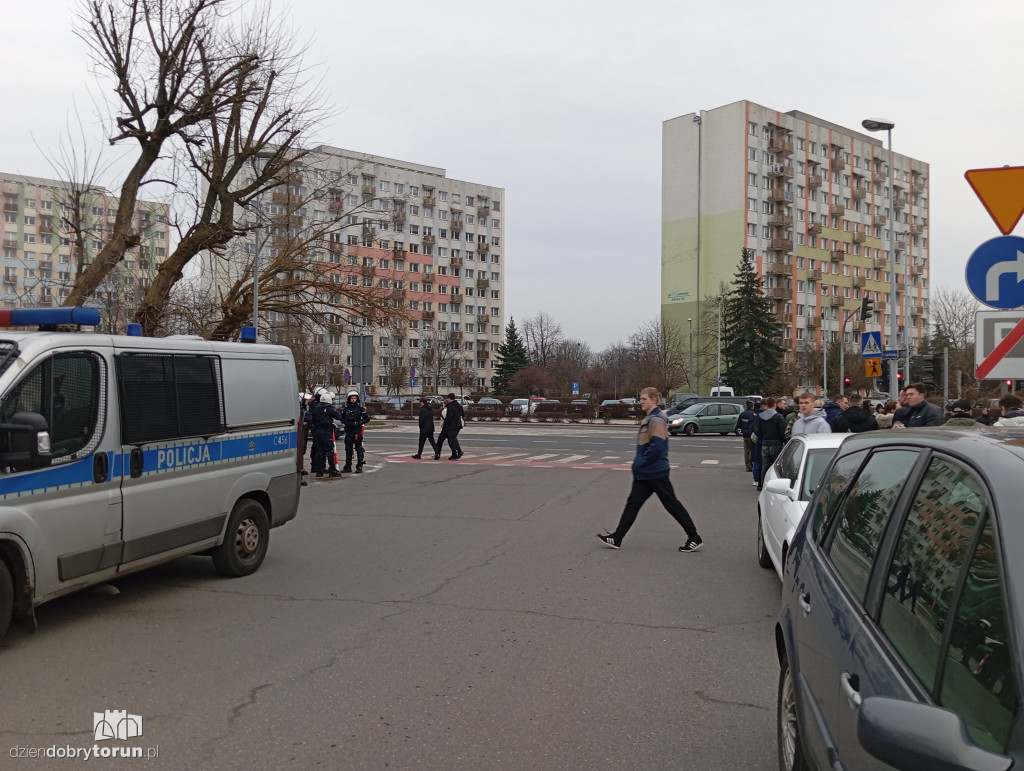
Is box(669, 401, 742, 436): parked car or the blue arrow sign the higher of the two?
the blue arrow sign

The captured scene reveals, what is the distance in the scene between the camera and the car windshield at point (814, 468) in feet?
24.0

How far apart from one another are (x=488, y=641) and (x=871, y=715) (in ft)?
13.7

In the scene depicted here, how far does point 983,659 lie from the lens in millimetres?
1824

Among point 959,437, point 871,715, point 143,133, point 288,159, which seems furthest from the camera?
point 288,159

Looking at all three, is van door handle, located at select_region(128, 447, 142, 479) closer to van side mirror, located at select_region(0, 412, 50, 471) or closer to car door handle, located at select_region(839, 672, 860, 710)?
van side mirror, located at select_region(0, 412, 50, 471)

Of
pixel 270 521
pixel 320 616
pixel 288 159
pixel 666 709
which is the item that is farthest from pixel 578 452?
pixel 666 709

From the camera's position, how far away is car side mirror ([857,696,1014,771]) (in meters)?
1.65

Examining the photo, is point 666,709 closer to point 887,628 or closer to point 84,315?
point 887,628

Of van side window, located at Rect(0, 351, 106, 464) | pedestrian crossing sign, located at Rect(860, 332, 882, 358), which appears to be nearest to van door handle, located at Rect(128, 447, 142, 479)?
van side window, located at Rect(0, 351, 106, 464)

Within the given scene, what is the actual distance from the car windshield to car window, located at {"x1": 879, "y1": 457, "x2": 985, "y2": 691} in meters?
4.92

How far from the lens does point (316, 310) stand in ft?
66.3

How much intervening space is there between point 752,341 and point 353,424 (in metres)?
54.6

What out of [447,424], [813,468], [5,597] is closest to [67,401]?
[5,597]

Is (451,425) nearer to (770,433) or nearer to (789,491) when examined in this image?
(770,433)
